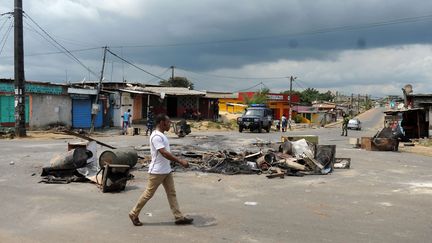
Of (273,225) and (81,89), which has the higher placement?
(81,89)

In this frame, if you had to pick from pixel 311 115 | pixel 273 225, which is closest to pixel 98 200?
pixel 273 225

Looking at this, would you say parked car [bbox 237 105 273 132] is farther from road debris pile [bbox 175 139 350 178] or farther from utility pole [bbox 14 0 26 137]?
road debris pile [bbox 175 139 350 178]

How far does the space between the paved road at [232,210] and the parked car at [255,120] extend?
25665 mm

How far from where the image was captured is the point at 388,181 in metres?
12.1

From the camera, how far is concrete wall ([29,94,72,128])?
102 feet

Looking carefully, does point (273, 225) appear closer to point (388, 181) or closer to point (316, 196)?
point (316, 196)

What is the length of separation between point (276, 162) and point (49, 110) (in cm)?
2345

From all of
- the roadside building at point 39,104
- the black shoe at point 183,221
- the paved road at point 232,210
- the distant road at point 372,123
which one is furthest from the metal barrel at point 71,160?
the distant road at point 372,123

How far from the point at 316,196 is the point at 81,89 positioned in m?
28.4

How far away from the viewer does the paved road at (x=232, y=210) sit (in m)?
6.36

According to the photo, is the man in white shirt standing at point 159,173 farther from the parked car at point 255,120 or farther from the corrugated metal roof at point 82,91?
the parked car at point 255,120

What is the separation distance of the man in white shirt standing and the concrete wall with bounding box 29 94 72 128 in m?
26.7

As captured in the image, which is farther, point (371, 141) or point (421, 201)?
point (371, 141)

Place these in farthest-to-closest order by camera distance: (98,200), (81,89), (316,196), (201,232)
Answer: (81,89), (316,196), (98,200), (201,232)
